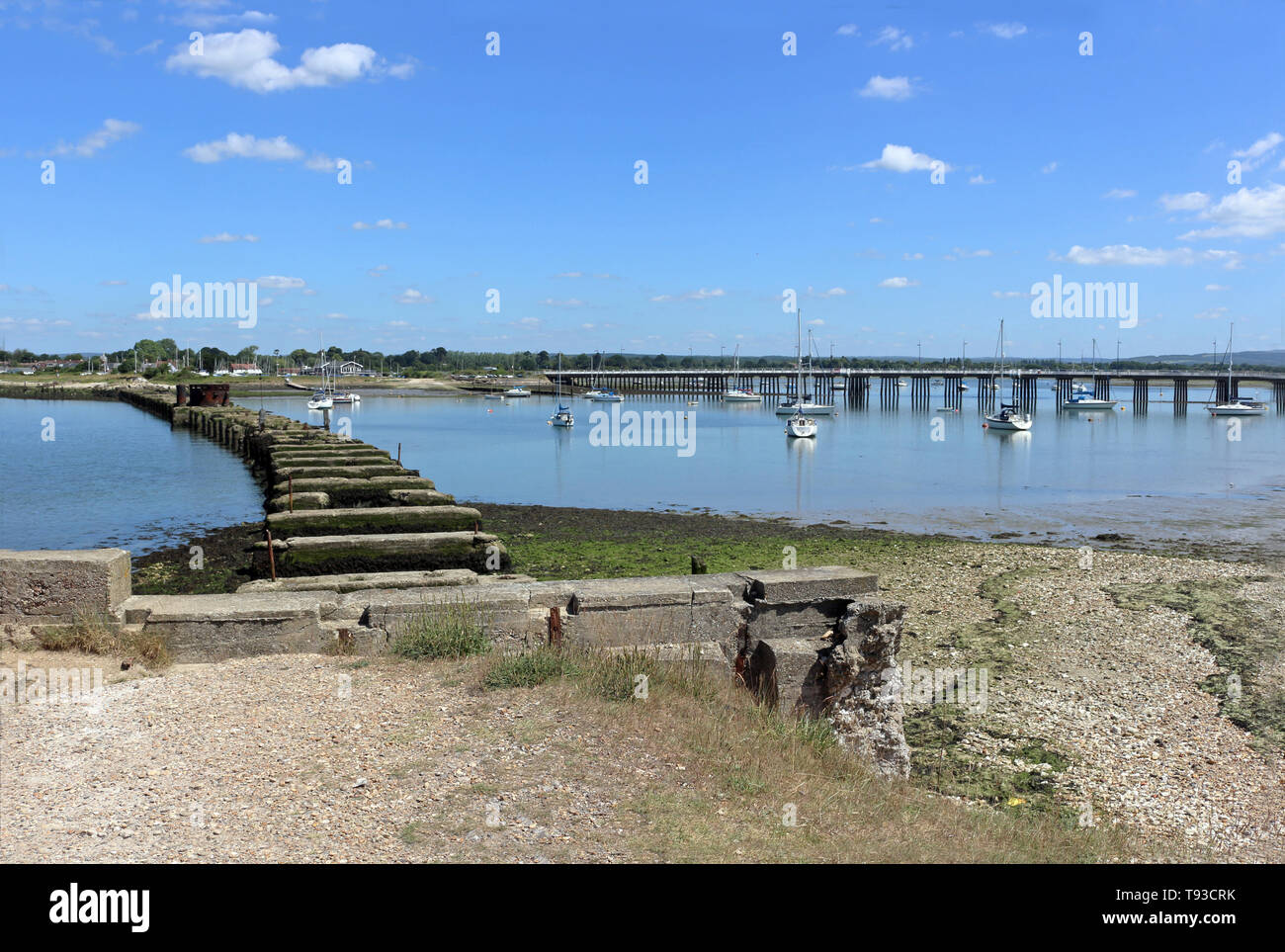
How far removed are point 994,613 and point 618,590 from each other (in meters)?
8.97

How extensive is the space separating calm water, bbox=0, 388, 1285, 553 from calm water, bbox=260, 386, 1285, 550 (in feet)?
0.49

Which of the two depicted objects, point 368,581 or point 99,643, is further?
point 368,581

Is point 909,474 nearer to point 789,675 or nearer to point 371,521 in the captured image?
point 371,521

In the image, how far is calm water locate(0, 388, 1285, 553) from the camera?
2741 centimetres

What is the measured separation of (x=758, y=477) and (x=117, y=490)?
25.0 meters

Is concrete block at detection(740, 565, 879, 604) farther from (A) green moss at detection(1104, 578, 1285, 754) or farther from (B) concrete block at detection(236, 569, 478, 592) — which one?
(A) green moss at detection(1104, 578, 1285, 754)

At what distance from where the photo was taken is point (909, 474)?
43.1 meters

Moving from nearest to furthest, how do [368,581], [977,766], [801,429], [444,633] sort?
[444,633], [977,766], [368,581], [801,429]

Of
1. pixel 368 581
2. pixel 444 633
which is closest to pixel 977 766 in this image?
pixel 444 633

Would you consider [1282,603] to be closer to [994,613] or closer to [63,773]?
[994,613]

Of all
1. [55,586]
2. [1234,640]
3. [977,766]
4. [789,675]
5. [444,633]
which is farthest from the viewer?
[1234,640]

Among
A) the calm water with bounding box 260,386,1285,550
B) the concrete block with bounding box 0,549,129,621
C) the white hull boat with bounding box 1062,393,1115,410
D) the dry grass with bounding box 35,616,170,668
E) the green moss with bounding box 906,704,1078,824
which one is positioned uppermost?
Answer: the white hull boat with bounding box 1062,393,1115,410

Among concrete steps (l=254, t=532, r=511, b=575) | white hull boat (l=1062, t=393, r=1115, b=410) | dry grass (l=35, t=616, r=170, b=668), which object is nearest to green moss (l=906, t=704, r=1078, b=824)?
dry grass (l=35, t=616, r=170, b=668)
